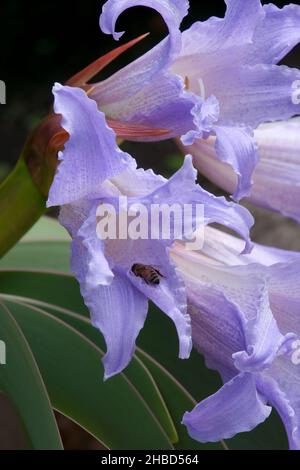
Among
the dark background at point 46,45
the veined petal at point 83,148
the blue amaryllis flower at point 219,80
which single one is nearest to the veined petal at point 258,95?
the blue amaryllis flower at point 219,80

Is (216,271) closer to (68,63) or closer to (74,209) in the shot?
(74,209)

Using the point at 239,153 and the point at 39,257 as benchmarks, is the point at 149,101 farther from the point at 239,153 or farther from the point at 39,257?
the point at 39,257

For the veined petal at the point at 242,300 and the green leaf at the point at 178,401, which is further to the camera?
the green leaf at the point at 178,401

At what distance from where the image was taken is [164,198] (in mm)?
441

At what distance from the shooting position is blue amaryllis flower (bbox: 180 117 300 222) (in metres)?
0.56

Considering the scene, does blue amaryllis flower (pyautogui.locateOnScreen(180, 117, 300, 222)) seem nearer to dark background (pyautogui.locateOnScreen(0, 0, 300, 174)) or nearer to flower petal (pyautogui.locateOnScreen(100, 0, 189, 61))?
flower petal (pyautogui.locateOnScreen(100, 0, 189, 61))

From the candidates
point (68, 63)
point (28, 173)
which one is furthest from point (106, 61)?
point (68, 63)

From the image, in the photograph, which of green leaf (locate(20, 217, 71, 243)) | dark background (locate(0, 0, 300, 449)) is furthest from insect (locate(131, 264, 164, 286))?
dark background (locate(0, 0, 300, 449))

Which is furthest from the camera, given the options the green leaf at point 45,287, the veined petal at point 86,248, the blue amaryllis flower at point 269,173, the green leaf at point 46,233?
the green leaf at point 46,233

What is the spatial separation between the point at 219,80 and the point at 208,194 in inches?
4.7

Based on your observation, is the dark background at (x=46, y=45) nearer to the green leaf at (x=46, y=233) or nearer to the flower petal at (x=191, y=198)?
the green leaf at (x=46, y=233)

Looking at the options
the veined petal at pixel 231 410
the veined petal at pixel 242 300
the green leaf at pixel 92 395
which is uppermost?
the veined petal at pixel 242 300

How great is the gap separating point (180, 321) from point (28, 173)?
0.17 metres

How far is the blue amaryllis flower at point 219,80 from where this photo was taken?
49 centimetres
